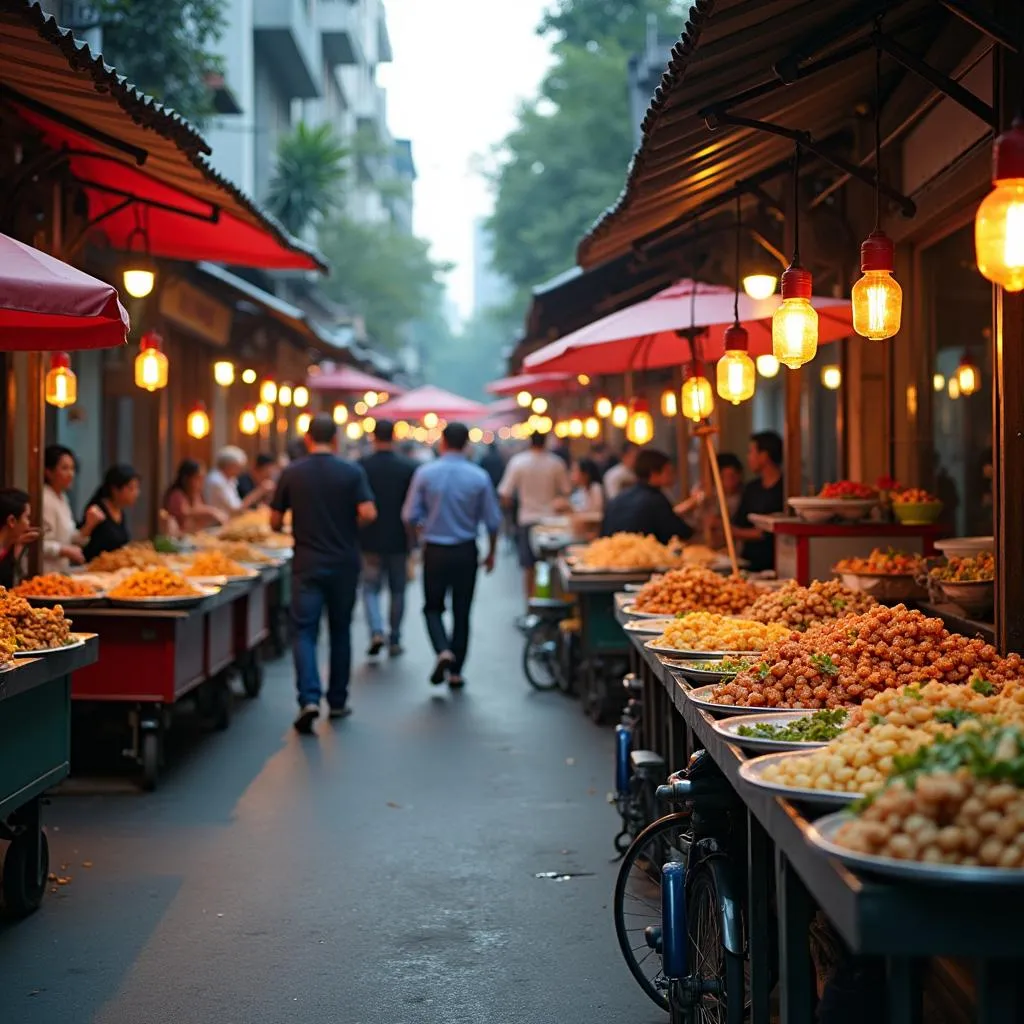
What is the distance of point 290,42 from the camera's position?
112 feet

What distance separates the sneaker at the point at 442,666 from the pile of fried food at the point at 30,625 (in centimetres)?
709

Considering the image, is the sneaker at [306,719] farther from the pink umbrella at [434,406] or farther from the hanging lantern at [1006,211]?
the pink umbrella at [434,406]

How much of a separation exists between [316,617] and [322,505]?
35.7 inches

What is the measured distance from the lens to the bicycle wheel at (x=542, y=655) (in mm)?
14078

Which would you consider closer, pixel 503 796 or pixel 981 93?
pixel 981 93

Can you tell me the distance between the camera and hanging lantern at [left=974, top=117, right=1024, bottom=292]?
3902 millimetres

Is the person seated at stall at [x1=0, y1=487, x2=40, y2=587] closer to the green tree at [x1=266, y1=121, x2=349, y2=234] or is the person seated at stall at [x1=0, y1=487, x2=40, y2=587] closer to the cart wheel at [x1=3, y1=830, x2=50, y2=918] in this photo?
the cart wheel at [x1=3, y1=830, x2=50, y2=918]

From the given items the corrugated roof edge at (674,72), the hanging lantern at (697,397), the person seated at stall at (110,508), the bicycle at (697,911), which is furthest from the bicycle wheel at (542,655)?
the bicycle at (697,911)

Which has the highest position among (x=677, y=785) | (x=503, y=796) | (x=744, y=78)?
(x=744, y=78)

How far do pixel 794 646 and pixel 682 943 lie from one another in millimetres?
1244

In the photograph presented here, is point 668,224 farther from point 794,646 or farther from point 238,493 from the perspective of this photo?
point 238,493

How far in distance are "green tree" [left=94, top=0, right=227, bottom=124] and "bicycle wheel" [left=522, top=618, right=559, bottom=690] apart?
875cm

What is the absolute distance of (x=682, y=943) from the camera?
197 inches

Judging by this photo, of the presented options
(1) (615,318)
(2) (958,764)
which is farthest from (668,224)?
(2) (958,764)
